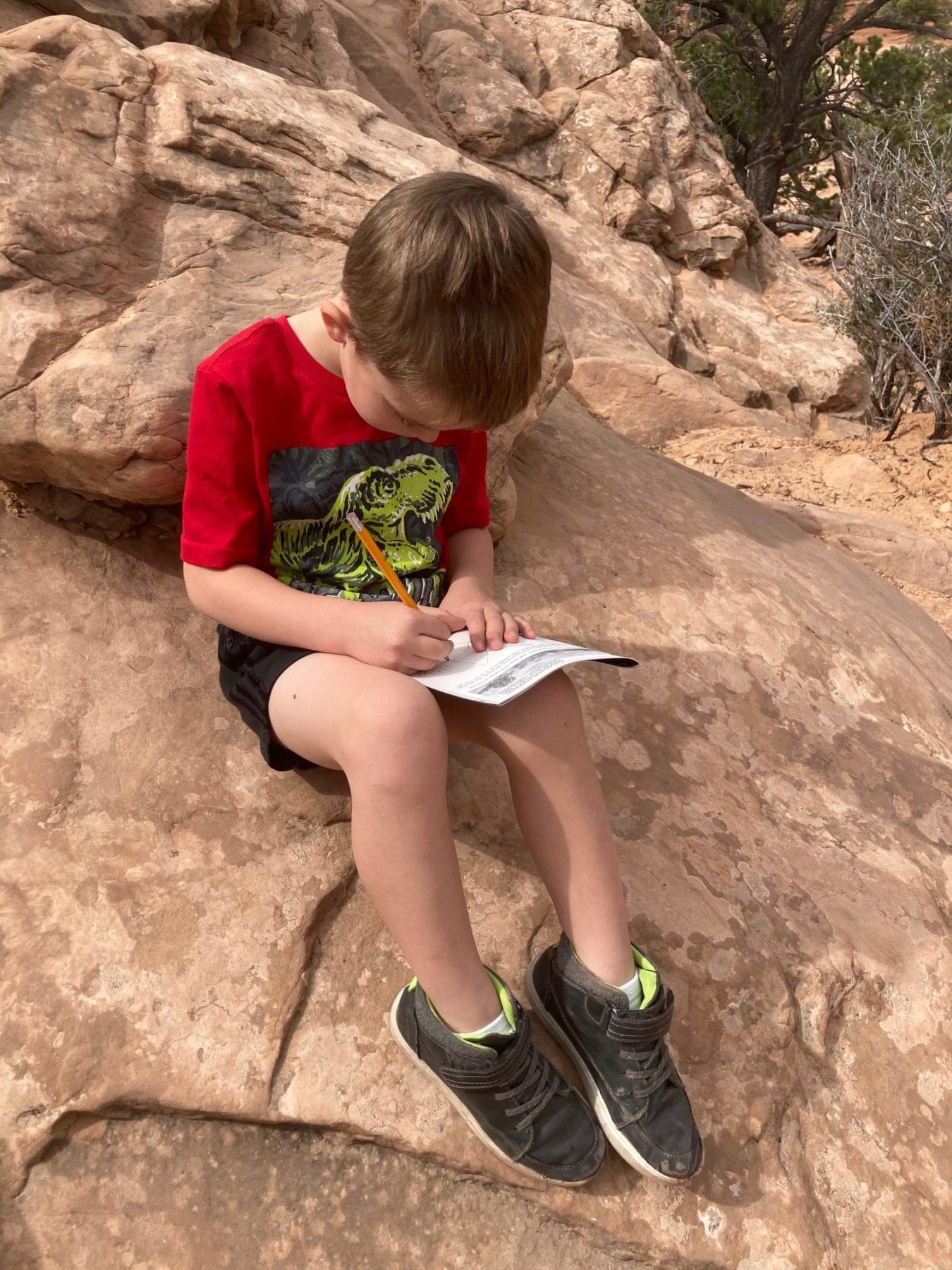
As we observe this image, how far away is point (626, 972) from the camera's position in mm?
1468

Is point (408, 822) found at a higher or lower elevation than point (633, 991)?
higher

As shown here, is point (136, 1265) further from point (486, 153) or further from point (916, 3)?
point (916, 3)

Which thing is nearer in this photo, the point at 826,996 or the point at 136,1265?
the point at 136,1265

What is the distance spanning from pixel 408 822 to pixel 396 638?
28cm

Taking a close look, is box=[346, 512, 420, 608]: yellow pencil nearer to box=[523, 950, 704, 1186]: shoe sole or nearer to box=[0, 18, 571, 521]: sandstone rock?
box=[0, 18, 571, 521]: sandstone rock

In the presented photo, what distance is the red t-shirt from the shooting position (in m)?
1.51

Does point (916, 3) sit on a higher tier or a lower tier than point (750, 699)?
higher

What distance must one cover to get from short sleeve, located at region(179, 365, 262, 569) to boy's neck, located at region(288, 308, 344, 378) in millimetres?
159

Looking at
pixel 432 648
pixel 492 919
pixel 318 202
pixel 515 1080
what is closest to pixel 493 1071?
pixel 515 1080

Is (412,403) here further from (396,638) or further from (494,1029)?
(494,1029)

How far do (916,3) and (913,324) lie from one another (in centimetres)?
645

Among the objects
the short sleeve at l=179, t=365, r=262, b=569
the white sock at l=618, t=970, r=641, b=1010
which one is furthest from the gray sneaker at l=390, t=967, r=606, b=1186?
the short sleeve at l=179, t=365, r=262, b=569

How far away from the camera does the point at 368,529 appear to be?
1.66m

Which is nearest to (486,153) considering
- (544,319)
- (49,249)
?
(49,249)
